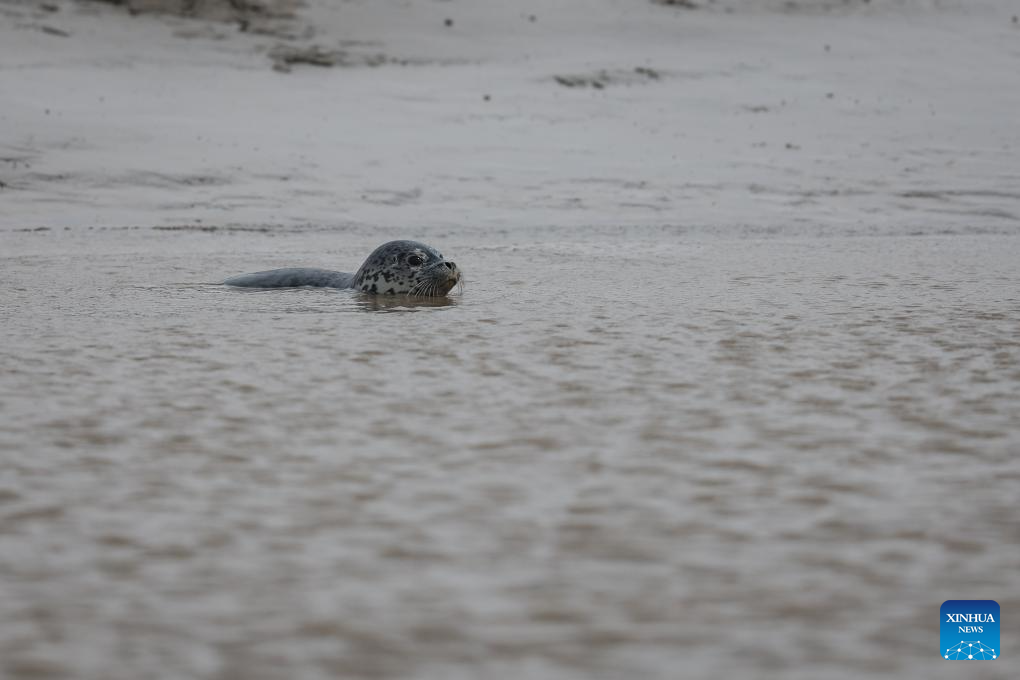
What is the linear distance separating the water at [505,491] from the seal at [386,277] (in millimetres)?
1159

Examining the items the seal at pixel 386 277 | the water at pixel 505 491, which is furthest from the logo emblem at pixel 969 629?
the seal at pixel 386 277

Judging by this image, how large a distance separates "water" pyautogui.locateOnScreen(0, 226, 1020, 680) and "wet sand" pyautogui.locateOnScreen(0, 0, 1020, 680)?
0.04ft

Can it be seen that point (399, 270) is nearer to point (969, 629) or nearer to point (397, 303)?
point (397, 303)

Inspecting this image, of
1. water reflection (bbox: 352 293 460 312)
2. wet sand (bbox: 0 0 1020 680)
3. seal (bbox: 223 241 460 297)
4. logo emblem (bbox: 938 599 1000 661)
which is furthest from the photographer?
seal (bbox: 223 241 460 297)

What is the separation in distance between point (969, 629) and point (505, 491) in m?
1.05

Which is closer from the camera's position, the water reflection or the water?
the water

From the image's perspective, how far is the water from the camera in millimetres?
1924

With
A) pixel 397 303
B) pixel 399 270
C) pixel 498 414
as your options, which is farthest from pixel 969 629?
pixel 399 270

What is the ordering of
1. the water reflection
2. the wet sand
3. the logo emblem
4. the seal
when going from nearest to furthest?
the logo emblem < the wet sand < the water reflection < the seal

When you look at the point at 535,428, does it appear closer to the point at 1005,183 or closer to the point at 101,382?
the point at 101,382

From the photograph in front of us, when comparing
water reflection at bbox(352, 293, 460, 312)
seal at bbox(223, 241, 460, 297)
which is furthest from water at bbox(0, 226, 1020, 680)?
seal at bbox(223, 241, 460, 297)

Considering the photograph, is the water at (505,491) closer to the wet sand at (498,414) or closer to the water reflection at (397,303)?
the wet sand at (498,414)

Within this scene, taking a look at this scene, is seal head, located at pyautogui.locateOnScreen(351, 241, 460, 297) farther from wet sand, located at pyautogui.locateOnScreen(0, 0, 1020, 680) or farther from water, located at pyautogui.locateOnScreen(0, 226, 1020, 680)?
water, located at pyautogui.locateOnScreen(0, 226, 1020, 680)

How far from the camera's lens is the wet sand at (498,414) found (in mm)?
1987
